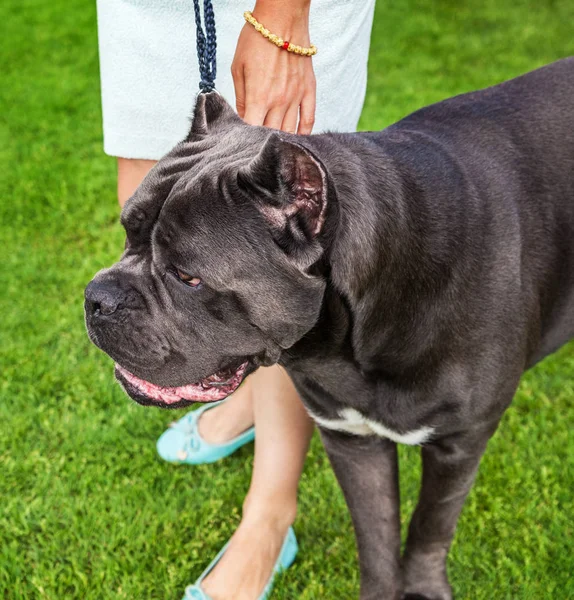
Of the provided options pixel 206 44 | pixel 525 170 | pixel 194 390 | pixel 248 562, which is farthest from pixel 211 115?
pixel 248 562

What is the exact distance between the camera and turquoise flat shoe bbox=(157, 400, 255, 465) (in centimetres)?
312

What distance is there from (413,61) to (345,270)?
613cm

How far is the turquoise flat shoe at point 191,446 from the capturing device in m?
3.12

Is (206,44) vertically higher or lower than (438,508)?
higher

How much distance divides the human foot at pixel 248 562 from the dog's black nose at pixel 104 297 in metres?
1.06

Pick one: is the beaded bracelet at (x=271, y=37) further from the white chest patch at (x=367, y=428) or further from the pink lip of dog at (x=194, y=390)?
the white chest patch at (x=367, y=428)

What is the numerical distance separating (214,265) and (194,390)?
0.44 m

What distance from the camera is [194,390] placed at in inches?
82.6

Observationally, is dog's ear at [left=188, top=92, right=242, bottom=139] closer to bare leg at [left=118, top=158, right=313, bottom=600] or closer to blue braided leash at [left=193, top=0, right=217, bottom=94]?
blue braided leash at [left=193, top=0, right=217, bottom=94]

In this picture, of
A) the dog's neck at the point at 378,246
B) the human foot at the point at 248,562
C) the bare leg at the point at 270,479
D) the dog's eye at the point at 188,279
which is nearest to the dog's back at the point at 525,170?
the dog's neck at the point at 378,246

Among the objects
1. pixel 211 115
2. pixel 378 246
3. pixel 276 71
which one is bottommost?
pixel 378 246

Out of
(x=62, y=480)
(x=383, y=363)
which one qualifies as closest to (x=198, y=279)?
(x=383, y=363)

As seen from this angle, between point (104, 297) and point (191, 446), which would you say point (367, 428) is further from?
point (191, 446)

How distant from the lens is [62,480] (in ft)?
10.0
